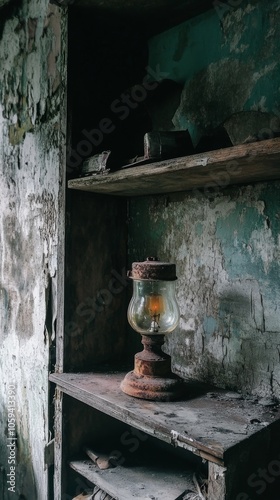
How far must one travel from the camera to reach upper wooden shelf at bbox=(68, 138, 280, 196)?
0.98m

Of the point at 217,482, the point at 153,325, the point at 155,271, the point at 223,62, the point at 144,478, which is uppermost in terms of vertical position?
the point at 223,62

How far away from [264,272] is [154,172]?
Result: 1.49 ft

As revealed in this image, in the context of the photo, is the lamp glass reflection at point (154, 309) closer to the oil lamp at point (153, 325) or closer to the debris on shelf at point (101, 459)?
the oil lamp at point (153, 325)

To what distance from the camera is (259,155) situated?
950 millimetres

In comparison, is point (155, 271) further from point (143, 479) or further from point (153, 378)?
point (143, 479)

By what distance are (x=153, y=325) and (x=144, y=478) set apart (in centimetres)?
52

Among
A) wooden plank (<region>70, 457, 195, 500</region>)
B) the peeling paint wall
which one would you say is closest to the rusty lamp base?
wooden plank (<region>70, 457, 195, 500</region>)

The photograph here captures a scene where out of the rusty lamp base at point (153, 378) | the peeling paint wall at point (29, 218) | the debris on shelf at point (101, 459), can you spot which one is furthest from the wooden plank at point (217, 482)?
the peeling paint wall at point (29, 218)

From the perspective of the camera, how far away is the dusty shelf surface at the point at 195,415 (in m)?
1.01

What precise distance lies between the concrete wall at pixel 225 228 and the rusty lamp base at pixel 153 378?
0.65 ft

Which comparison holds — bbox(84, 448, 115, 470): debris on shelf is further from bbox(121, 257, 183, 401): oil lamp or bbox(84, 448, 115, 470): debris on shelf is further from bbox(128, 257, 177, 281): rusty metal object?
bbox(128, 257, 177, 281): rusty metal object

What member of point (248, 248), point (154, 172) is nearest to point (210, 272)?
point (248, 248)

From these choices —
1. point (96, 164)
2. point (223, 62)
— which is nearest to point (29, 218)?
point (96, 164)

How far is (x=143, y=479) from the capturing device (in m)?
1.40
